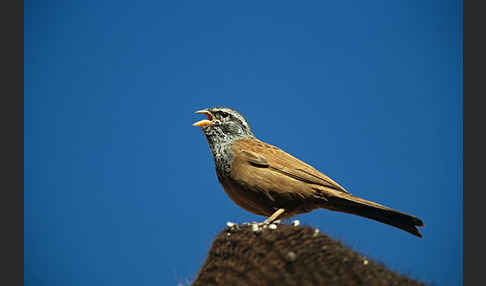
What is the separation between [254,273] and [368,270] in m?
0.58

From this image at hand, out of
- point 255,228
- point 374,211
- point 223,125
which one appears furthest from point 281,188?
point 223,125

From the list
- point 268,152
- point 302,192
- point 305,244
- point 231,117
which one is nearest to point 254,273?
point 305,244

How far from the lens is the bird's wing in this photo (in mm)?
2699

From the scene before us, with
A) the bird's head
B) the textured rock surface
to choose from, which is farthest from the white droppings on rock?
the bird's head

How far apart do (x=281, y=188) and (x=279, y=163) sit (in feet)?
0.74

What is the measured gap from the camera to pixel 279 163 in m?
2.80

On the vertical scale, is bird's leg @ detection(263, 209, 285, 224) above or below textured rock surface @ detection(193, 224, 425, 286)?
above

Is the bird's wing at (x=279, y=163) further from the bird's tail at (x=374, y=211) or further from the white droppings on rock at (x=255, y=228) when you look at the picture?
the white droppings on rock at (x=255, y=228)

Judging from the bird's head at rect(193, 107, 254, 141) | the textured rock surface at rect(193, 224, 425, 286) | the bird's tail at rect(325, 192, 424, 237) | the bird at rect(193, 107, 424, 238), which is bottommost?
the textured rock surface at rect(193, 224, 425, 286)

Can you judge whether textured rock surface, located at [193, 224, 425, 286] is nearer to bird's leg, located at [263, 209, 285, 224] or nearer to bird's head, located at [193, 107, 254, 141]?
bird's leg, located at [263, 209, 285, 224]

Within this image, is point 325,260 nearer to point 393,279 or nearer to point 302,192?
point 393,279

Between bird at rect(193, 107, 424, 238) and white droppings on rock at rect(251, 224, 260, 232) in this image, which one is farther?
bird at rect(193, 107, 424, 238)

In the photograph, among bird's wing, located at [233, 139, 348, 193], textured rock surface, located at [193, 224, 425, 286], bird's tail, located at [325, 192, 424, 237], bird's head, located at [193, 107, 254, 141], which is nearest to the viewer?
textured rock surface, located at [193, 224, 425, 286]

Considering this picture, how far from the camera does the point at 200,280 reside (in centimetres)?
219
